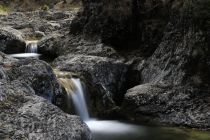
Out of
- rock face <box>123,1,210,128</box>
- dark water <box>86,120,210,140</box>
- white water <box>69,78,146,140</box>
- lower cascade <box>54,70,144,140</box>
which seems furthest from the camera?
rock face <box>123,1,210,128</box>

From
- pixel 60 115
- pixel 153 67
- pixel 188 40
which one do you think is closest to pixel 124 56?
pixel 153 67

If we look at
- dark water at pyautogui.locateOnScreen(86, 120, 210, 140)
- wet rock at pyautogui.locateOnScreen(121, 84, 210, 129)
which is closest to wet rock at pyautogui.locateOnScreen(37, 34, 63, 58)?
wet rock at pyautogui.locateOnScreen(121, 84, 210, 129)

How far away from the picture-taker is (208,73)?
18.5m

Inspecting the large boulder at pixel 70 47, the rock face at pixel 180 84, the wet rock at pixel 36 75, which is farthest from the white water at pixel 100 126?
the large boulder at pixel 70 47

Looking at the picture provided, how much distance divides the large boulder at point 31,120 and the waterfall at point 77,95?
5.99 metres

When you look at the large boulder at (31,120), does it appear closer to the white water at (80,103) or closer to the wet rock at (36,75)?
the wet rock at (36,75)

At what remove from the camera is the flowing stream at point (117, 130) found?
15.9 m

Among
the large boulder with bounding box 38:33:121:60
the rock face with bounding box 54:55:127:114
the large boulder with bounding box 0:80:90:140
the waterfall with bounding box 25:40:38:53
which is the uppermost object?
the waterfall with bounding box 25:40:38:53

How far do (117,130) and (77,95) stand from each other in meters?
2.64

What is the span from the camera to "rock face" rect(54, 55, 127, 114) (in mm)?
20066

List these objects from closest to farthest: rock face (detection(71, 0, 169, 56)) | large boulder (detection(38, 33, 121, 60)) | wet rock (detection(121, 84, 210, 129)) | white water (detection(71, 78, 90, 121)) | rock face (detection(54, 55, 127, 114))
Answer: wet rock (detection(121, 84, 210, 129)), white water (detection(71, 78, 90, 121)), rock face (detection(54, 55, 127, 114)), rock face (detection(71, 0, 169, 56)), large boulder (detection(38, 33, 121, 60))

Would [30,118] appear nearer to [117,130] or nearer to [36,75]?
[36,75]

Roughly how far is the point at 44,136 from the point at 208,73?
9760mm

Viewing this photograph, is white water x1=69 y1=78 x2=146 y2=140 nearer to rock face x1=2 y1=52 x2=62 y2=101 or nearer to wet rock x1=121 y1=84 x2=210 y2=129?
wet rock x1=121 y1=84 x2=210 y2=129
